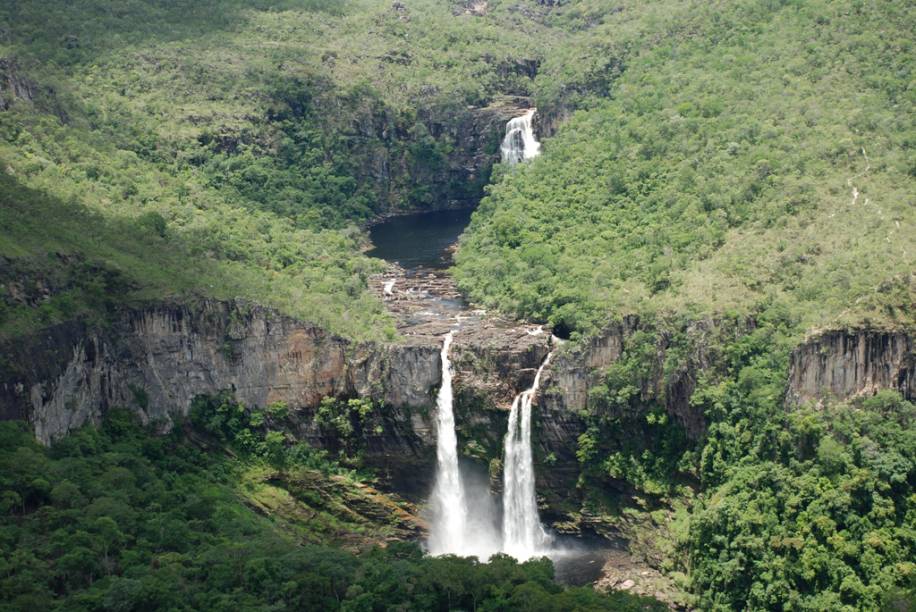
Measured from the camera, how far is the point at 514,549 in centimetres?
7425

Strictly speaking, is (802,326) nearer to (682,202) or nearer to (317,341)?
(682,202)

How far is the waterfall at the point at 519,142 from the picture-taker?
104 m

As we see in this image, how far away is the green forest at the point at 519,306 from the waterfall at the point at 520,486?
637 millimetres

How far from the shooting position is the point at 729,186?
270ft

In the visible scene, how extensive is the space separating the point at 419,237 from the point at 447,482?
27.6 m

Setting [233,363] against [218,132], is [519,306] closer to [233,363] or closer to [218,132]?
[233,363]

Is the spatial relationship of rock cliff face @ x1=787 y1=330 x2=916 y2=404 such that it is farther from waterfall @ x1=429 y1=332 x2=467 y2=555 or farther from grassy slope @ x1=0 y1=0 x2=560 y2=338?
grassy slope @ x1=0 y1=0 x2=560 y2=338

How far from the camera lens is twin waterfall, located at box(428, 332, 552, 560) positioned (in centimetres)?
7444

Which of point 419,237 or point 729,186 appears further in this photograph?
point 419,237

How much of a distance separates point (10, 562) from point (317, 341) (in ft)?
68.1

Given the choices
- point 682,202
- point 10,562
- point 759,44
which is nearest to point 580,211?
point 682,202

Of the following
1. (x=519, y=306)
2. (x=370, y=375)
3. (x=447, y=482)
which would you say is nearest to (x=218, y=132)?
(x=519, y=306)

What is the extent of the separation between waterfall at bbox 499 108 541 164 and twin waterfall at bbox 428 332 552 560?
30507 mm

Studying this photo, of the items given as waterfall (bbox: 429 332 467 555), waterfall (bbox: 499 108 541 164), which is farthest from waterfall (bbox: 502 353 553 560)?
waterfall (bbox: 499 108 541 164)
